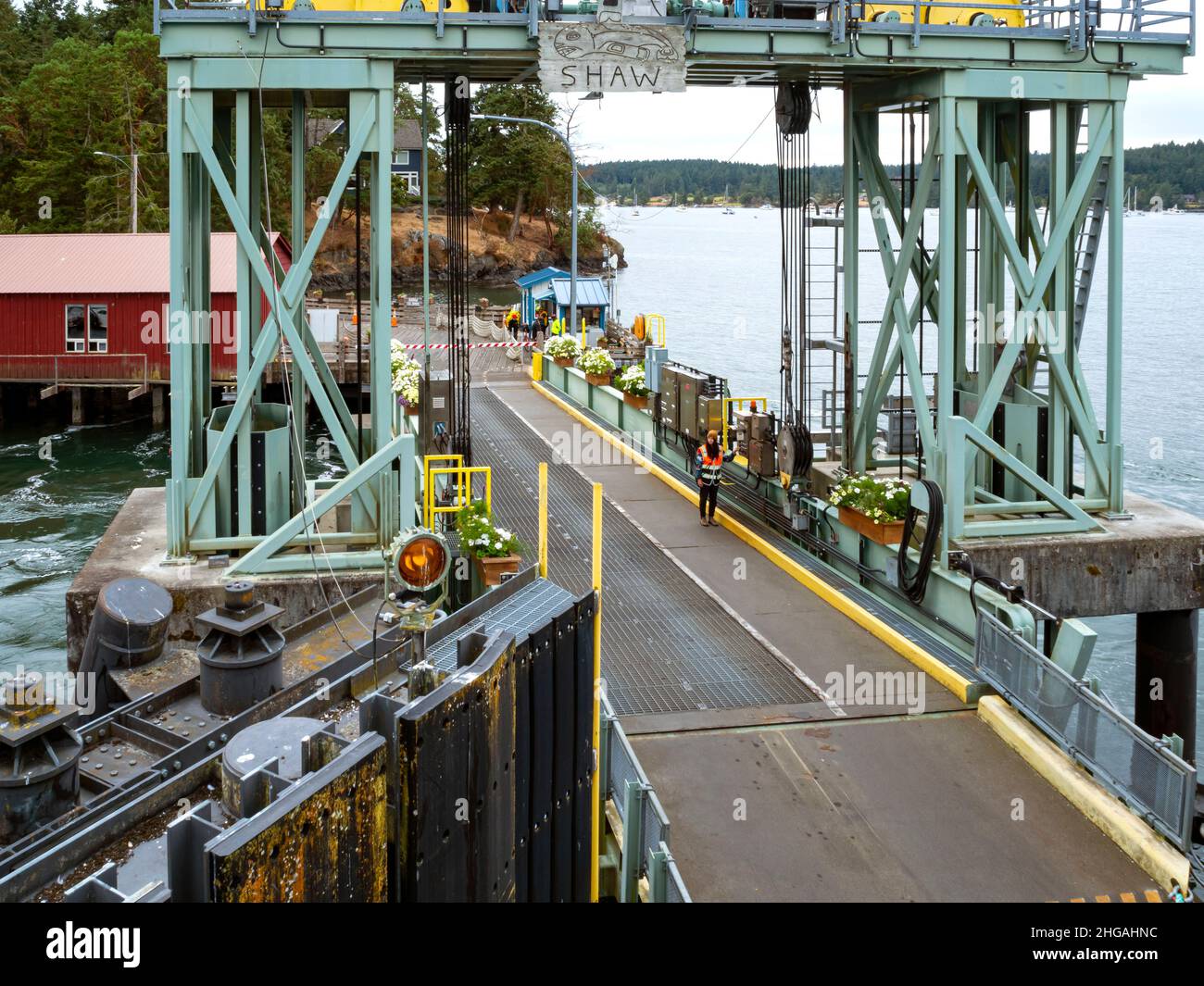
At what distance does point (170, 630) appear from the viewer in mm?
16859

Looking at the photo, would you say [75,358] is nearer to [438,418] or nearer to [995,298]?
[438,418]

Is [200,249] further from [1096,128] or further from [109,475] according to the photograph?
[109,475]

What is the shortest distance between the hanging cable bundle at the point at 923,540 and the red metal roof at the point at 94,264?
35.4 m

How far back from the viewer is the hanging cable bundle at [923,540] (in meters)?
18.3

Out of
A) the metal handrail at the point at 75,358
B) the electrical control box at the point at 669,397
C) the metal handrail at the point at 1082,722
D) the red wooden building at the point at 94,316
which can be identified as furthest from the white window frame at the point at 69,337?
the metal handrail at the point at 1082,722

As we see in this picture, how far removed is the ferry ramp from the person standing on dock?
150cm

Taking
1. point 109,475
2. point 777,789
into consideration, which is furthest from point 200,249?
point 109,475

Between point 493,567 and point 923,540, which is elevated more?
point 923,540

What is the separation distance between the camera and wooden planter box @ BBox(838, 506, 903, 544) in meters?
19.7

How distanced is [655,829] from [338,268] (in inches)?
4460

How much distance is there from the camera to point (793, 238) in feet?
80.9

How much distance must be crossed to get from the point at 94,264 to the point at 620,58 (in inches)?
1498

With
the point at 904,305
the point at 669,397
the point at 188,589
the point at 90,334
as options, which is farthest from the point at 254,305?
the point at 90,334
